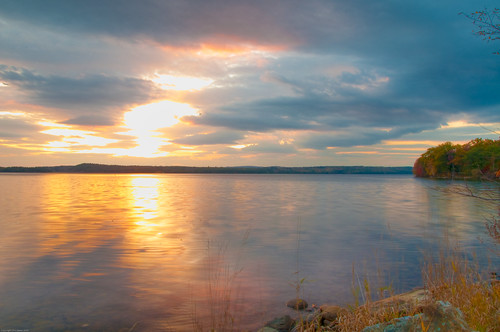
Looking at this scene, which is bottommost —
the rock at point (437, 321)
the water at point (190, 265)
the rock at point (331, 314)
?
the water at point (190, 265)

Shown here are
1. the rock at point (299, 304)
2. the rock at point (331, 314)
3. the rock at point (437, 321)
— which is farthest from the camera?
the rock at point (299, 304)

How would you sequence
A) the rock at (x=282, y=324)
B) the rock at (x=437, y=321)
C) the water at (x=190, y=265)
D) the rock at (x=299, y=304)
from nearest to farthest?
the rock at (x=437, y=321) < the rock at (x=282, y=324) < the water at (x=190, y=265) < the rock at (x=299, y=304)

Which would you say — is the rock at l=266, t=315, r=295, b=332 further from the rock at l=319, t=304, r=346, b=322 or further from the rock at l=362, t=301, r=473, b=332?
the rock at l=362, t=301, r=473, b=332

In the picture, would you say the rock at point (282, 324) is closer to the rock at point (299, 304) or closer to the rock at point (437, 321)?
the rock at point (299, 304)

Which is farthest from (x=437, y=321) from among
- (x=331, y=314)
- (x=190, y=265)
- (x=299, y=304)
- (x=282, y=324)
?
(x=190, y=265)

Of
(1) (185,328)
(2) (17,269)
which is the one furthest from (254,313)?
(2) (17,269)

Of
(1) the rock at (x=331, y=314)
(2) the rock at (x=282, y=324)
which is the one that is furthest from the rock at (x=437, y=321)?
(2) the rock at (x=282, y=324)

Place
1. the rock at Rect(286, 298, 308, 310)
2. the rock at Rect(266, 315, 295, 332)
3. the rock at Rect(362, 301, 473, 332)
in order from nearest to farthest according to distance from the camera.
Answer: the rock at Rect(362, 301, 473, 332), the rock at Rect(266, 315, 295, 332), the rock at Rect(286, 298, 308, 310)

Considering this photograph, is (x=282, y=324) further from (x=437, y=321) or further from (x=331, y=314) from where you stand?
(x=437, y=321)

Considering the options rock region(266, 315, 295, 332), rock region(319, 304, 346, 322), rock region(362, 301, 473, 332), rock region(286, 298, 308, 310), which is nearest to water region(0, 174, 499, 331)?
rock region(286, 298, 308, 310)

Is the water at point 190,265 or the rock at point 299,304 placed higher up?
the rock at point 299,304

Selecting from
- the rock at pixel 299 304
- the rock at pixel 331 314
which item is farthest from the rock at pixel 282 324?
the rock at pixel 299 304

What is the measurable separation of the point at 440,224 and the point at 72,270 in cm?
2535

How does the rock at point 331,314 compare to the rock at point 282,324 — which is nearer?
the rock at point 282,324
